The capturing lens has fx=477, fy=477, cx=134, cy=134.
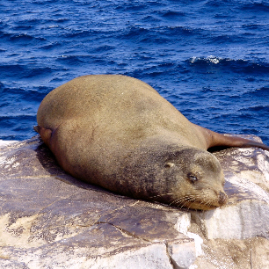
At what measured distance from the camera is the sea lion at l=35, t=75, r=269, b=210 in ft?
19.5

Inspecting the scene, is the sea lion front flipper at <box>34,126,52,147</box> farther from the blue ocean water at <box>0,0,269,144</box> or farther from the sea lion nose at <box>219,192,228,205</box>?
the blue ocean water at <box>0,0,269,144</box>

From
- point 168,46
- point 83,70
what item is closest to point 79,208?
point 83,70

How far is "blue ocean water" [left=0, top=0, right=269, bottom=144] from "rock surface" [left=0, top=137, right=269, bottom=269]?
790 cm

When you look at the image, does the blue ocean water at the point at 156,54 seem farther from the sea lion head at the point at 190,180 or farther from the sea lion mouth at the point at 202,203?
the sea lion mouth at the point at 202,203

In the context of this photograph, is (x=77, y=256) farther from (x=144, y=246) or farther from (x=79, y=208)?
(x=79, y=208)

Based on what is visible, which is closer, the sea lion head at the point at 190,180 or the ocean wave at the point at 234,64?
the sea lion head at the point at 190,180

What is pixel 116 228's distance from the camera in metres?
5.30

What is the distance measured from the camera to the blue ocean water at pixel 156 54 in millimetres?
15336

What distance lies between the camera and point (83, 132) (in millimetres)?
7164

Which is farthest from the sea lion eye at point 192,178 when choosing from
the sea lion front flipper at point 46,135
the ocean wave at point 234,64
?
the ocean wave at point 234,64

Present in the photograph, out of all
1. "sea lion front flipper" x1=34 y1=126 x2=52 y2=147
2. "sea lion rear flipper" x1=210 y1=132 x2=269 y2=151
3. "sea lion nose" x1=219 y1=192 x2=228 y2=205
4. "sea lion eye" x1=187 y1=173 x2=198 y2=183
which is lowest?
"sea lion rear flipper" x1=210 y1=132 x2=269 y2=151

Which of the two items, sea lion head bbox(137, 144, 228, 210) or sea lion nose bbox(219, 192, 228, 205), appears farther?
sea lion head bbox(137, 144, 228, 210)

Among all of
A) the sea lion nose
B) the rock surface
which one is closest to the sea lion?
the sea lion nose

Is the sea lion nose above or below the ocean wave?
above
